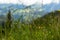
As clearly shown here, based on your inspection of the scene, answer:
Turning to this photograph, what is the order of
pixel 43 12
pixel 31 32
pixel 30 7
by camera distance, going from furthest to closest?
1. pixel 43 12
2. pixel 30 7
3. pixel 31 32

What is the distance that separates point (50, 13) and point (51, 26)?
11.5 inches

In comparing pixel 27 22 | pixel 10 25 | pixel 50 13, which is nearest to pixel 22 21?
pixel 27 22

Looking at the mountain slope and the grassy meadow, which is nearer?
the grassy meadow

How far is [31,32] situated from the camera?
2645 mm

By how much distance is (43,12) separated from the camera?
305 cm

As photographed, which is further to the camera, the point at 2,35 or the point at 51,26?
the point at 51,26

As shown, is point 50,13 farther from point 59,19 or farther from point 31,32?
point 31,32

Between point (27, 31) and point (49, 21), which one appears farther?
point (49, 21)

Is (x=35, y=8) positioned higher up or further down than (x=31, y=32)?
higher up

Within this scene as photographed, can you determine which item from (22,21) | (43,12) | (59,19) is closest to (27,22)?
(22,21)

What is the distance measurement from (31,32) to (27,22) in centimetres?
32

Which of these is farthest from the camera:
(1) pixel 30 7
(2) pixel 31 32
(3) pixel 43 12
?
(3) pixel 43 12

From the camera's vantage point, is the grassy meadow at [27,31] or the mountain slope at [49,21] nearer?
the grassy meadow at [27,31]

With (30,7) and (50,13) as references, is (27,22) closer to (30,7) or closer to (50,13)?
(30,7)
